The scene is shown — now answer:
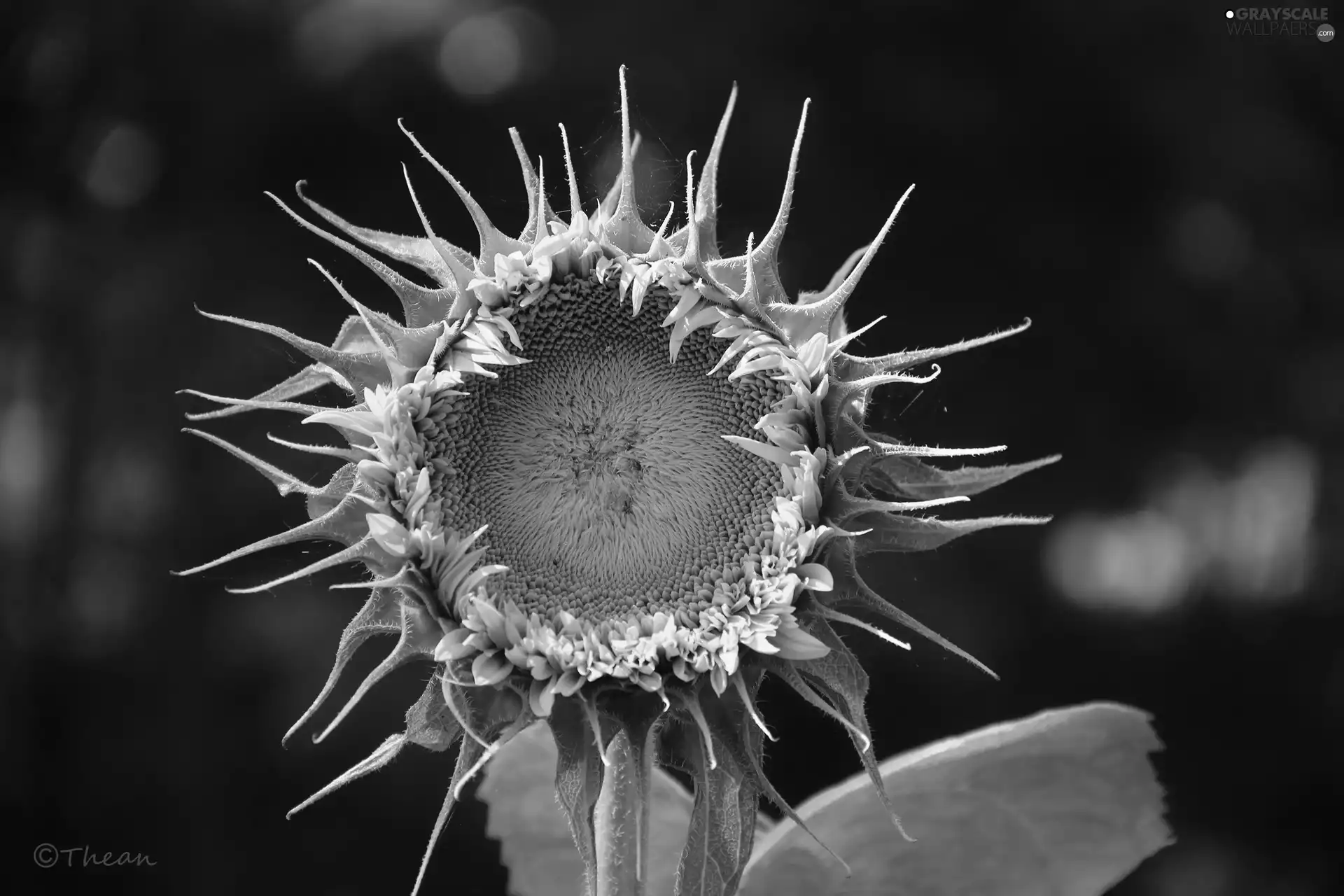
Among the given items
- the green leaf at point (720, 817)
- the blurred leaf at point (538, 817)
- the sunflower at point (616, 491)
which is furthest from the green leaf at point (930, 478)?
the blurred leaf at point (538, 817)

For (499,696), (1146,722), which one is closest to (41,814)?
(499,696)

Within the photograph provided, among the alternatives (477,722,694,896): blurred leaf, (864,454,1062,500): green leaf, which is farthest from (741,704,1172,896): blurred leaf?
(864,454,1062,500): green leaf

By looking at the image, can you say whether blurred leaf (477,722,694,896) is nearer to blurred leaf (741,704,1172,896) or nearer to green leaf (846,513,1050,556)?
blurred leaf (741,704,1172,896)

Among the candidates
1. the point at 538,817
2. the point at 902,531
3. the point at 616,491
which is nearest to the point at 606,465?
the point at 616,491

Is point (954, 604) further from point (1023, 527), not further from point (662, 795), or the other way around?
point (662, 795)

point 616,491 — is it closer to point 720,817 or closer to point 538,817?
point 720,817
